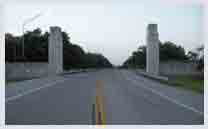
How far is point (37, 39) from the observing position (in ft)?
277

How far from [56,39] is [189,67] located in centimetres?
2350

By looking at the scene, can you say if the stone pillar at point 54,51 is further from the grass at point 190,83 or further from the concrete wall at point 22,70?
→ the grass at point 190,83

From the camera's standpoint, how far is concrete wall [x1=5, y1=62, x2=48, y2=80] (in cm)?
4233

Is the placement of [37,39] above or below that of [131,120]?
above

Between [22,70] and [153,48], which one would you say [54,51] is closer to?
[22,70]

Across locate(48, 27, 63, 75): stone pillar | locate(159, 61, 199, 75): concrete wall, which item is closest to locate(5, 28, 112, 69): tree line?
locate(48, 27, 63, 75): stone pillar

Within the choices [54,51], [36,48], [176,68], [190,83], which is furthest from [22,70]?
[36,48]

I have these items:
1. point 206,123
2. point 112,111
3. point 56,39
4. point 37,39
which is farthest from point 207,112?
point 37,39

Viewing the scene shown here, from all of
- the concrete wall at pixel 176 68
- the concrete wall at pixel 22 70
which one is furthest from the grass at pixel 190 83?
the concrete wall at pixel 176 68

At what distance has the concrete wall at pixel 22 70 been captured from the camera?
42.3m

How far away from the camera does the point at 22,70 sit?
4644cm

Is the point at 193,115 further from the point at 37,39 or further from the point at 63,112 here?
the point at 37,39
